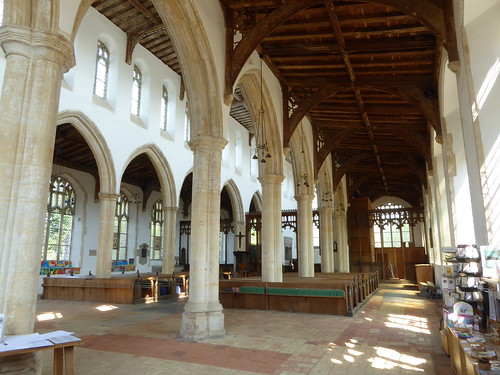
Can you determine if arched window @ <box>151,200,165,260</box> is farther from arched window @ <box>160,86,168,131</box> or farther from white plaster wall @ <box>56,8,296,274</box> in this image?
arched window @ <box>160,86,168,131</box>

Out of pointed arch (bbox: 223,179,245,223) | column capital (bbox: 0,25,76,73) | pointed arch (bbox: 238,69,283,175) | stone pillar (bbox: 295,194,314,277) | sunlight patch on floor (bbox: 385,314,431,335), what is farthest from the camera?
pointed arch (bbox: 223,179,245,223)

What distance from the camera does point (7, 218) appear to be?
12.1 ft

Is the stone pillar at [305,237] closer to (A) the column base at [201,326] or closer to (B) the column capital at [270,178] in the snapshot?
(B) the column capital at [270,178]

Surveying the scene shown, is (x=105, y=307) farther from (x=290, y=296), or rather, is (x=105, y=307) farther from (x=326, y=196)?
(x=326, y=196)

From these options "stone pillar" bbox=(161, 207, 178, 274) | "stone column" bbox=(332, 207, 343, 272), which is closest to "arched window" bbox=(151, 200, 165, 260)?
"stone pillar" bbox=(161, 207, 178, 274)

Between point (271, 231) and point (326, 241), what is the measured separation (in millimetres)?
7679

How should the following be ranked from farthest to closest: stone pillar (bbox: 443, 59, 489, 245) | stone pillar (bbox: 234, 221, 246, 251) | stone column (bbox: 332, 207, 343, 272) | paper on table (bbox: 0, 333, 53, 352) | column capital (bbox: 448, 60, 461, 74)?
1. stone pillar (bbox: 234, 221, 246, 251)
2. stone column (bbox: 332, 207, 343, 272)
3. column capital (bbox: 448, 60, 461, 74)
4. stone pillar (bbox: 443, 59, 489, 245)
5. paper on table (bbox: 0, 333, 53, 352)

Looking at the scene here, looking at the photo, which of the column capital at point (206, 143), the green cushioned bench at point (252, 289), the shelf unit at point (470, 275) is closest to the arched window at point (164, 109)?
the green cushioned bench at point (252, 289)

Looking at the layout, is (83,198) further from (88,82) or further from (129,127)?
(88,82)

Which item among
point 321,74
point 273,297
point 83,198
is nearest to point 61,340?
point 273,297

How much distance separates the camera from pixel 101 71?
13.0 meters

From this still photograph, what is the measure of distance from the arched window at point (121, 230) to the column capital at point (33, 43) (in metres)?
15.4

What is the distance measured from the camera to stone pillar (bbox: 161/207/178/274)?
15.4 meters

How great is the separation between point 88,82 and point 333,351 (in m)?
10.8
